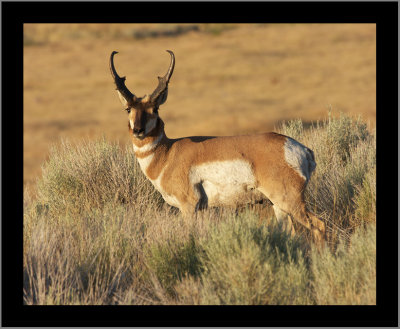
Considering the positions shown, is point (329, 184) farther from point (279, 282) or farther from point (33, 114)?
point (33, 114)

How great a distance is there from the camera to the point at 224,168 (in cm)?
657

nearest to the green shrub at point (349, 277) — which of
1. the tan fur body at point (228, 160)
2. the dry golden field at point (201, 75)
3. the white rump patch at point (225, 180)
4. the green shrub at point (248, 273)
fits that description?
the green shrub at point (248, 273)

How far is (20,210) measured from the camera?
5738 mm

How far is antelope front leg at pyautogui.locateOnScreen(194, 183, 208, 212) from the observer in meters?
6.70

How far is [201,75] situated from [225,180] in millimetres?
46923

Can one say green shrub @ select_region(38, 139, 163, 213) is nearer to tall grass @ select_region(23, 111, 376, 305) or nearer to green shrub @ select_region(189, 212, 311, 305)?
tall grass @ select_region(23, 111, 376, 305)

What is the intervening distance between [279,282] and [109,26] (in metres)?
64.8

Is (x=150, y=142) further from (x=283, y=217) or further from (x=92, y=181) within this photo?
(x=92, y=181)

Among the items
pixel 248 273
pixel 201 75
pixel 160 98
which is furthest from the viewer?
pixel 201 75

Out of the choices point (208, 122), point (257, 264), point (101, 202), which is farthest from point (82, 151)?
point (208, 122)

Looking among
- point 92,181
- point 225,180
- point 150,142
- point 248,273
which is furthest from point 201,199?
point 92,181

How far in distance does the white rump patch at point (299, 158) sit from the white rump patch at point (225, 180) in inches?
18.8

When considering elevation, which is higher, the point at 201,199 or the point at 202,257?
the point at 201,199

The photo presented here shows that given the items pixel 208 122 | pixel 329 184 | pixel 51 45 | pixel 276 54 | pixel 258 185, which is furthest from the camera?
pixel 51 45
